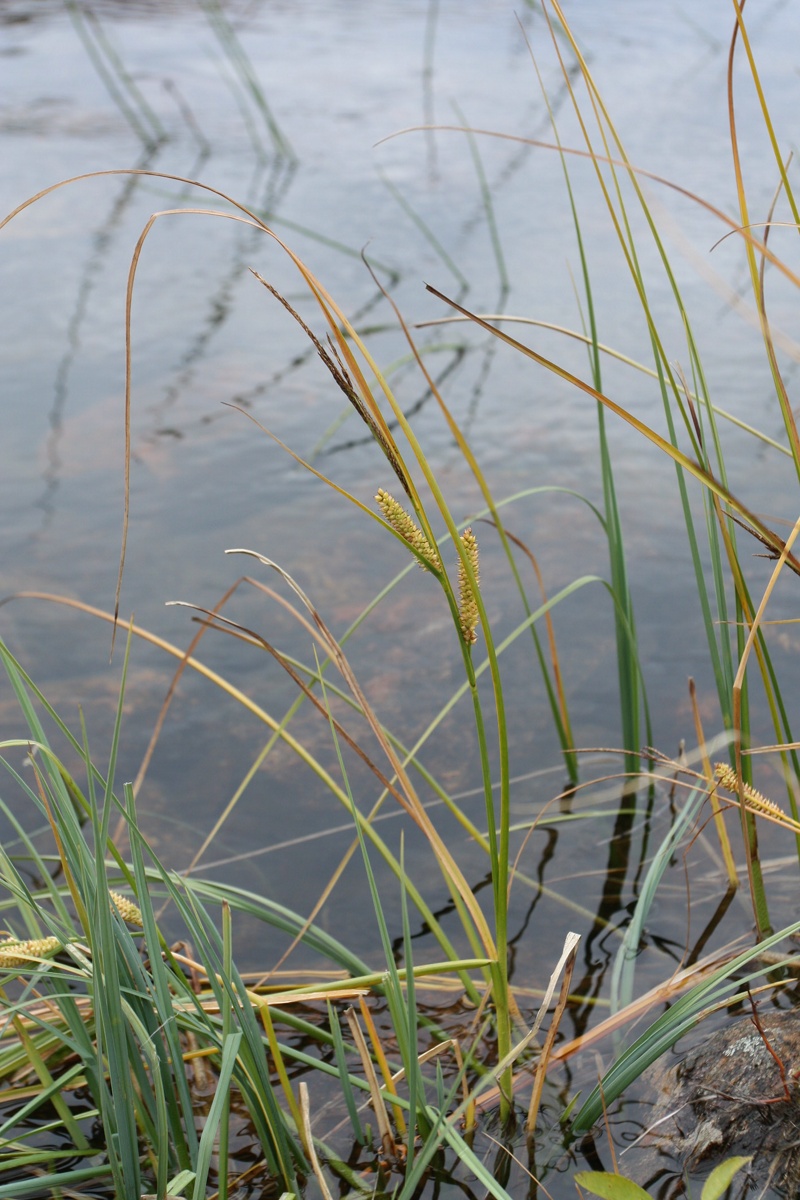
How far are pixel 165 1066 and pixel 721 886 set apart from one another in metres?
1.03

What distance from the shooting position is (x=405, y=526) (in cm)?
88

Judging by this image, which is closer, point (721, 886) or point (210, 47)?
point (721, 886)

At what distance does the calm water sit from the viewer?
2.14 metres

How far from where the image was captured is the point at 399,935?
1772 millimetres

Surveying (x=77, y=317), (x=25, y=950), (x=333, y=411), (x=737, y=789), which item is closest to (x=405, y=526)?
(x=737, y=789)

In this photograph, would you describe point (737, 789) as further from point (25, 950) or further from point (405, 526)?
point (25, 950)

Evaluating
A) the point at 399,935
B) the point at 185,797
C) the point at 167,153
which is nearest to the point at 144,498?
the point at 185,797

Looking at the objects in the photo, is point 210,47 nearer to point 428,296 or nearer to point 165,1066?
point 428,296

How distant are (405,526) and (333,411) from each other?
2.66 metres

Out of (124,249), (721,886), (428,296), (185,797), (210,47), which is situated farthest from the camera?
(210,47)

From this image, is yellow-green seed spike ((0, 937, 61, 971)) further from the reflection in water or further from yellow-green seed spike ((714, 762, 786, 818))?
the reflection in water

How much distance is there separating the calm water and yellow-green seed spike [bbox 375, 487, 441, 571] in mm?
352

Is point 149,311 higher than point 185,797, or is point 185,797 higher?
point 149,311

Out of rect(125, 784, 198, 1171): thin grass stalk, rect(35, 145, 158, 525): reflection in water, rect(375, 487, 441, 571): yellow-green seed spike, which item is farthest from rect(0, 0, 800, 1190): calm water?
rect(125, 784, 198, 1171): thin grass stalk
